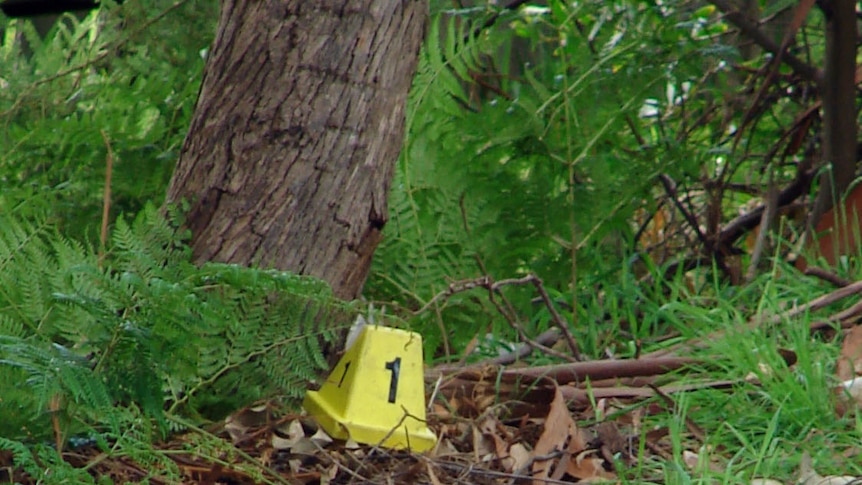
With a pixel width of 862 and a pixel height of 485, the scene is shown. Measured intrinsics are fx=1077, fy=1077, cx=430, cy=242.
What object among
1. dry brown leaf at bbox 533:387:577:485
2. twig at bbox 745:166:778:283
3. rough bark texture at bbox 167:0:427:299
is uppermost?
rough bark texture at bbox 167:0:427:299

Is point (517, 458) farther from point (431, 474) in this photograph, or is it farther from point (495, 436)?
A: point (431, 474)

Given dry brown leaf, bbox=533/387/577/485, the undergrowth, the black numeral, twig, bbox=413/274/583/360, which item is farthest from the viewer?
twig, bbox=413/274/583/360

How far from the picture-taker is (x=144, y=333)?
1.69m

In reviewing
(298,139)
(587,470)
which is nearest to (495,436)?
(587,470)

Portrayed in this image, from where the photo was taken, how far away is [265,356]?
215 cm

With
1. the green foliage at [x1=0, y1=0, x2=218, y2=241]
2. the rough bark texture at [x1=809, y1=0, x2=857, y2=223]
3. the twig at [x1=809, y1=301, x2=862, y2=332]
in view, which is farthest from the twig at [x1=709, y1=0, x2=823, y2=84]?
the green foliage at [x1=0, y1=0, x2=218, y2=241]

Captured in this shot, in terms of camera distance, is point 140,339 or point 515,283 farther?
point 515,283

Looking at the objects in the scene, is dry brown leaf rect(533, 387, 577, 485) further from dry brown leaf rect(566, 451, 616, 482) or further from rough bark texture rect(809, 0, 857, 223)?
rough bark texture rect(809, 0, 857, 223)

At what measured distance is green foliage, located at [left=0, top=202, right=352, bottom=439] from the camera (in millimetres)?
1685

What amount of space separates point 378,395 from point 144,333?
2.15ft

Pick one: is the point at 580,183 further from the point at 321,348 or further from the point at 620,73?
the point at 321,348

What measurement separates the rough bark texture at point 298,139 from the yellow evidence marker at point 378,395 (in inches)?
7.4

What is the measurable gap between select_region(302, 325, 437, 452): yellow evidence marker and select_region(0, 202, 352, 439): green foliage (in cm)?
7

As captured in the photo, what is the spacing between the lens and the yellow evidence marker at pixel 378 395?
2178 millimetres
